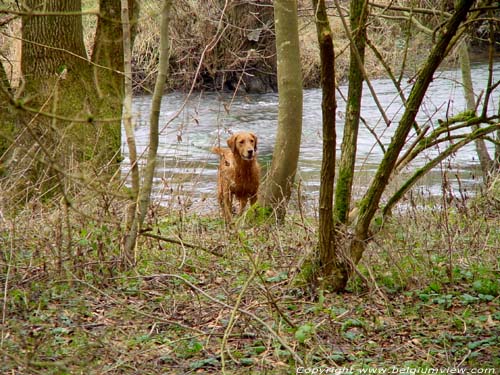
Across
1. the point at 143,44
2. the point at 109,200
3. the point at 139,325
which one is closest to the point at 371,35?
the point at 143,44

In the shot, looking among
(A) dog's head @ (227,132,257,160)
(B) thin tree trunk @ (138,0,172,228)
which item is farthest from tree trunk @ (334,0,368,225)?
(A) dog's head @ (227,132,257,160)

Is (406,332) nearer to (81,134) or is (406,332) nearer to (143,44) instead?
(81,134)

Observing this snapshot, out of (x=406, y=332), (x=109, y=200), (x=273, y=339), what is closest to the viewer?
(x=273, y=339)

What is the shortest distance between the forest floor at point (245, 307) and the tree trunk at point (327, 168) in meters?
0.18

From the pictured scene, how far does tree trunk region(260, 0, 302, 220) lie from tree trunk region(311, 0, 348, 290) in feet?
9.22

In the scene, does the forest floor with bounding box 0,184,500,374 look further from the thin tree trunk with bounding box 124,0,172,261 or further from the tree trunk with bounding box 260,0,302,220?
the tree trunk with bounding box 260,0,302,220

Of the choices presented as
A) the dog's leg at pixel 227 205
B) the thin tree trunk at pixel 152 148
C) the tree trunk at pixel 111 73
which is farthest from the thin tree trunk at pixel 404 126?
the tree trunk at pixel 111 73

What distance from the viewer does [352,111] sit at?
5.03 m

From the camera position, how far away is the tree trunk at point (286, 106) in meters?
7.93

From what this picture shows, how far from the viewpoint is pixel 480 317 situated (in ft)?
15.3

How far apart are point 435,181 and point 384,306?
25.1 ft

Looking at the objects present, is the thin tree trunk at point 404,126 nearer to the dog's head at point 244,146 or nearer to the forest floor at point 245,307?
the forest floor at point 245,307

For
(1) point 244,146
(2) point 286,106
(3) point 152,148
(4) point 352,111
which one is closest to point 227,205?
(1) point 244,146

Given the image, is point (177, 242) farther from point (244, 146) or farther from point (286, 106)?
point (244, 146)
